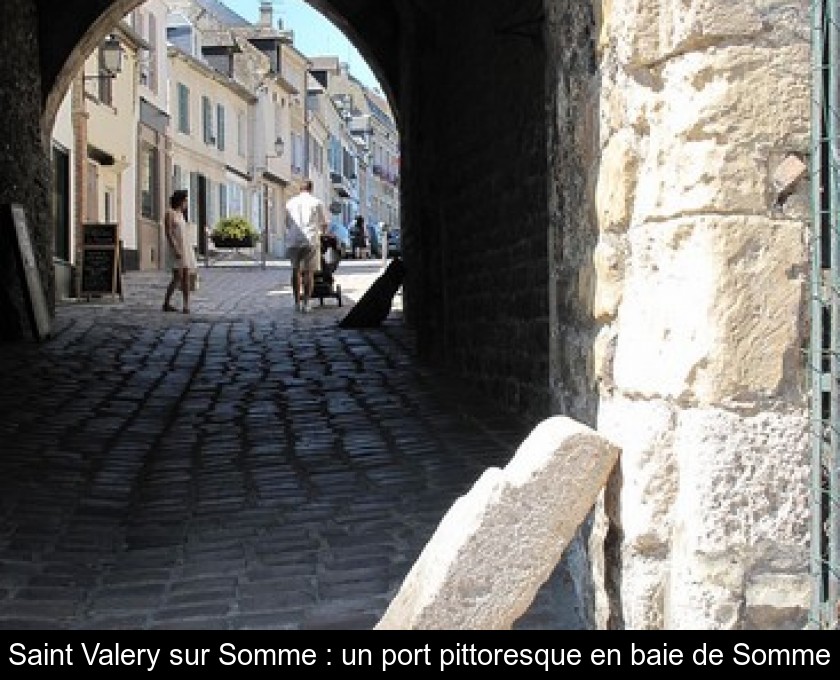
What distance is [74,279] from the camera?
16625mm

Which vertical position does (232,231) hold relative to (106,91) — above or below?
below

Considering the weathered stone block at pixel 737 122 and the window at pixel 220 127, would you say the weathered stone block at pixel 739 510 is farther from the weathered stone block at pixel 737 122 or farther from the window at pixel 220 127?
the window at pixel 220 127

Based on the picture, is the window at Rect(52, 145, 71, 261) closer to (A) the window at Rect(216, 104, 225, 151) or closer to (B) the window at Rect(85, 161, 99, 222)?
(B) the window at Rect(85, 161, 99, 222)

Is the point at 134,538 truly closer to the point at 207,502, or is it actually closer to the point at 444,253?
the point at 207,502

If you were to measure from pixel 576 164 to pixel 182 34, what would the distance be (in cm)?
3982

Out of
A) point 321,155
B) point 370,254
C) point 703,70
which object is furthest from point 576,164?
point 321,155

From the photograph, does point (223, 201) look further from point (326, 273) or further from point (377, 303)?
point (377, 303)

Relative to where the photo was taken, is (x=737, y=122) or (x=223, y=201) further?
(x=223, y=201)

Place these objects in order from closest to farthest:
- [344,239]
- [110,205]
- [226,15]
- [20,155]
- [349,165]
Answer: [20,155]
[110,205]
[344,239]
[226,15]
[349,165]

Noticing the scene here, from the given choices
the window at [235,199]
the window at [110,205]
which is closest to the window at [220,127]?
the window at [235,199]

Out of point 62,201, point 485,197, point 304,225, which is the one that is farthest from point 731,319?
point 62,201

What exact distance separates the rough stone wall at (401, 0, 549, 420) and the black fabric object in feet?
5.88

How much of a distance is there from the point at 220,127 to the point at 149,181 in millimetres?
10385

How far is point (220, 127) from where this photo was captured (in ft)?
136
